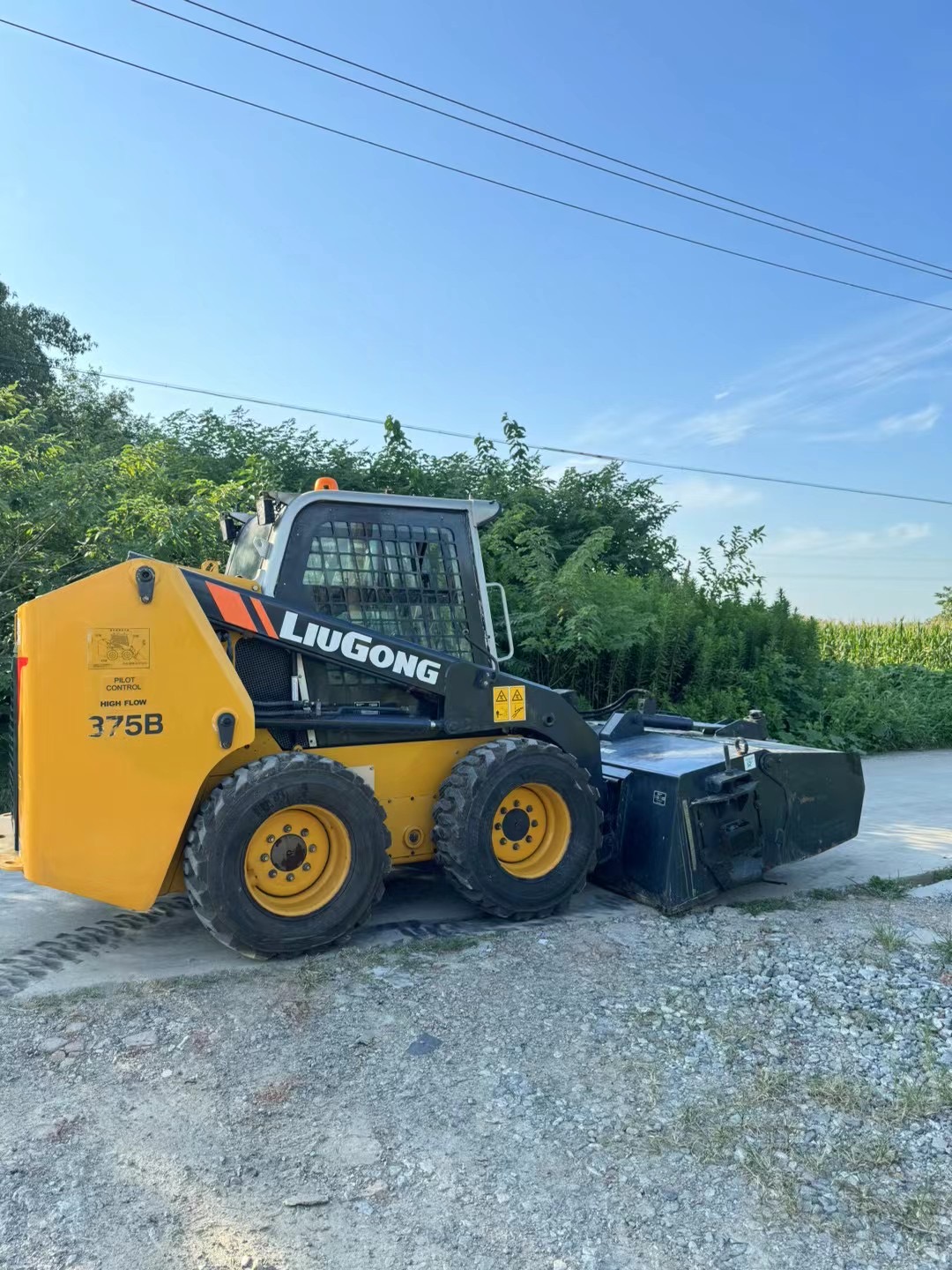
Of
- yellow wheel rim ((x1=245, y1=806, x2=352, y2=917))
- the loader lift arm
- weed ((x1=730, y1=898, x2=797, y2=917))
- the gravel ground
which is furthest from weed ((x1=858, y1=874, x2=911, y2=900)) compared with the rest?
yellow wheel rim ((x1=245, y1=806, x2=352, y2=917))

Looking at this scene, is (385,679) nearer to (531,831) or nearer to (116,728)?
(531,831)

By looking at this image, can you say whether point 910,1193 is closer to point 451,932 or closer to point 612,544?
point 451,932

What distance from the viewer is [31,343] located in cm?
2322

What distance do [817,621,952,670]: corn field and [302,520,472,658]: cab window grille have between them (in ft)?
51.0

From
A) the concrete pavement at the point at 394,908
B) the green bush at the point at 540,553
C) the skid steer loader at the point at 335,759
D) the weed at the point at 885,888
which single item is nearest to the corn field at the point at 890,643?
the green bush at the point at 540,553

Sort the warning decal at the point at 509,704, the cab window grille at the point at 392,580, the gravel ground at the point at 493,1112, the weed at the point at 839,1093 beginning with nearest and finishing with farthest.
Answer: the gravel ground at the point at 493,1112, the weed at the point at 839,1093, the cab window grille at the point at 392,580, the warning decal at the point at 509,704

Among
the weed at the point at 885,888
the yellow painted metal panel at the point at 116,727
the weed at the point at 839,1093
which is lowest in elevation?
the weed at the point at 839,1093

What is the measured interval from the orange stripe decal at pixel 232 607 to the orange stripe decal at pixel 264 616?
0.14ft

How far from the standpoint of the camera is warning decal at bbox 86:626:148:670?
407cm

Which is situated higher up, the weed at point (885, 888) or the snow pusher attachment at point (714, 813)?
the snow pusher attachment at point (714, 813)

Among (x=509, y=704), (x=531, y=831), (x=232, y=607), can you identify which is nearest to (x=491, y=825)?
(x=531, y=831)

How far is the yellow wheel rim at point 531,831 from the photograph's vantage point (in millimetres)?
4938

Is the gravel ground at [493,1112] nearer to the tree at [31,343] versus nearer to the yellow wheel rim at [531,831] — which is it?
the yellow wheel rim at [531,831]

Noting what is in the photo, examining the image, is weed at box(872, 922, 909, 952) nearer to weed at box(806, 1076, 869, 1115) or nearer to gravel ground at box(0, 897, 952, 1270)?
gravel ground at box(0, 897, 952, 1270)
